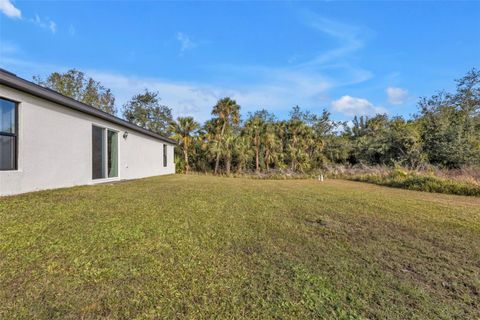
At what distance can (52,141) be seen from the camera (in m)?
6.52

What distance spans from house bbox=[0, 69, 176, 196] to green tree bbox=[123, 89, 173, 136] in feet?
61.3

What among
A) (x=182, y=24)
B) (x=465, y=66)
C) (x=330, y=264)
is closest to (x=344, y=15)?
(x=182, y=24)

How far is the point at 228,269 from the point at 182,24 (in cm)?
1183

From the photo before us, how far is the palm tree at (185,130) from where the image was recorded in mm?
19078

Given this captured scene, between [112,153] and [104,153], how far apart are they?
0.62m

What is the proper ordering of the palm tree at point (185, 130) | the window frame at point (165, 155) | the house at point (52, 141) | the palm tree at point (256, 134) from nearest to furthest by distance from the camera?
the house at point (52, 141)
the window frame at point (165, 155)
the palm tree at point (185, 130)
the palm tree at point (256, 134)

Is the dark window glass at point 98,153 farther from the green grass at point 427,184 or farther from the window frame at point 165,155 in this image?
the green grass at point 427,184

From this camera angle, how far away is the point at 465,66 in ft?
56.5

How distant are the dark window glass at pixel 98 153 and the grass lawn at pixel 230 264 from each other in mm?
3878

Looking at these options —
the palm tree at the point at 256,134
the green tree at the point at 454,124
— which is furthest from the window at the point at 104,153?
the green tree at the point at 454,124

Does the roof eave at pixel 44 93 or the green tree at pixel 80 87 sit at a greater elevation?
the green tree at pixel 80 87

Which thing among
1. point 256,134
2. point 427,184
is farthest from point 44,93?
point 256,134

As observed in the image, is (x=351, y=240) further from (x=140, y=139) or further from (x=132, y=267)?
(x=140, y=139)

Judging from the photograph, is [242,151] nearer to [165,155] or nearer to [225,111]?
[225,111]
